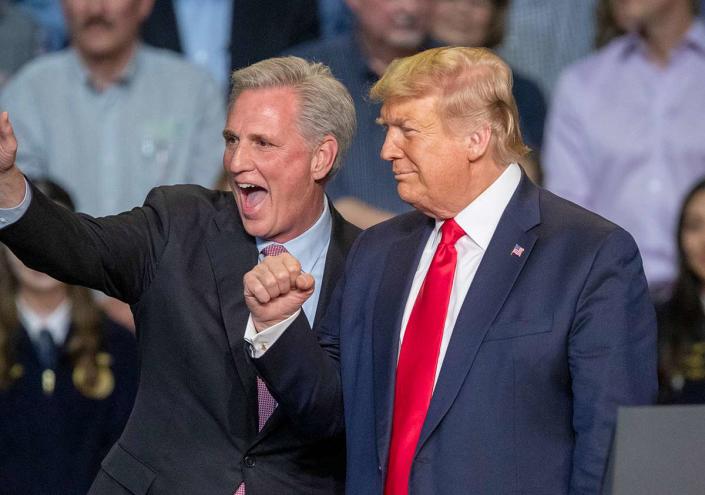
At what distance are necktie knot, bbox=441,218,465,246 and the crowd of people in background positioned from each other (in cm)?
178

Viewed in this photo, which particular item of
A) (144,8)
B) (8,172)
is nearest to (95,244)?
(8,172)

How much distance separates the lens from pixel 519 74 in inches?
186

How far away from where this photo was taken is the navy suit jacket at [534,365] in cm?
220

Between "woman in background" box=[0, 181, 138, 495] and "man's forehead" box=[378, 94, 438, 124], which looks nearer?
"man's forehead" box=[378, 94, 438, 124]

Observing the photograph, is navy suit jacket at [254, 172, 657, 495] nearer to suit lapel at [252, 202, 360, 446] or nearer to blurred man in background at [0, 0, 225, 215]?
suit lapel at [252, 202, 360, 446]

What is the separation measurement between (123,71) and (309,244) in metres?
2.08

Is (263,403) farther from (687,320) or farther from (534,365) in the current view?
(687,320)

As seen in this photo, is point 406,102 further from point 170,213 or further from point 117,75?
point 117,75

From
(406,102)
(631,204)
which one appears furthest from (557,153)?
(406,102)

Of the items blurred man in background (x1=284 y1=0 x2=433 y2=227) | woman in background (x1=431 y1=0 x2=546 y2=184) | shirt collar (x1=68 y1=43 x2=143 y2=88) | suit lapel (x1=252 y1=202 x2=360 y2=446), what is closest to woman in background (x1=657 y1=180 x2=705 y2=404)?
woman in background (x1=431 y1=0 x2=546 y2=184)

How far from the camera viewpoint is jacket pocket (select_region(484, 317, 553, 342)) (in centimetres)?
222

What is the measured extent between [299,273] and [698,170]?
2.66 meters

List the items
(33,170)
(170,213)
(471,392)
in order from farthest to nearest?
1. (33,170)
2. (170,213)
3. (471,392)

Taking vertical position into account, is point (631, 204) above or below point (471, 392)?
below
